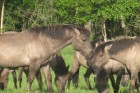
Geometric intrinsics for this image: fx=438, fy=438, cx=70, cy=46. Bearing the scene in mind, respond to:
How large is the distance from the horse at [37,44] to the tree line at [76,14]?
107 ft

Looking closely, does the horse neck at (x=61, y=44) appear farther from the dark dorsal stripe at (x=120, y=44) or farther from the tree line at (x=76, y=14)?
the tree line at (x=76, y=14)

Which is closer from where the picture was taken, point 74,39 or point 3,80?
point 74,39

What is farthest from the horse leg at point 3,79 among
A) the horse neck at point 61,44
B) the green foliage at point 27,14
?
the green foliage at point 27,14

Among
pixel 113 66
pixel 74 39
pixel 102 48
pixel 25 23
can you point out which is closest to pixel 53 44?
pixel 74 39

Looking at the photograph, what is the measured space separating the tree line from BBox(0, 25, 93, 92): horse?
32.5 metres

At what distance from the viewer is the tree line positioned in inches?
1950

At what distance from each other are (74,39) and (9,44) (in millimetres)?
1977

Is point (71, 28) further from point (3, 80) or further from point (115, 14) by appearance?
point (115, 14)

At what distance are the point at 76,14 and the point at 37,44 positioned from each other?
123 ft

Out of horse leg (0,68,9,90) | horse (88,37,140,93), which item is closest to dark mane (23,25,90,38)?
horse (88,37,140,93)

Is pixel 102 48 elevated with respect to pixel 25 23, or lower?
elevated

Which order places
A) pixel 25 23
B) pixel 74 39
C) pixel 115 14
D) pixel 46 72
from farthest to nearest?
pixel 25 23 → pixel 115 14 → pixel 46 72 → pixel 74 39

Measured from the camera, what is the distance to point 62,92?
46.5 feet

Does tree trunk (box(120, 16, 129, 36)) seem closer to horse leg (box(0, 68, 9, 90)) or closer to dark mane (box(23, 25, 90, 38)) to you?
horse leg (box(0, 68, 9, 90))
